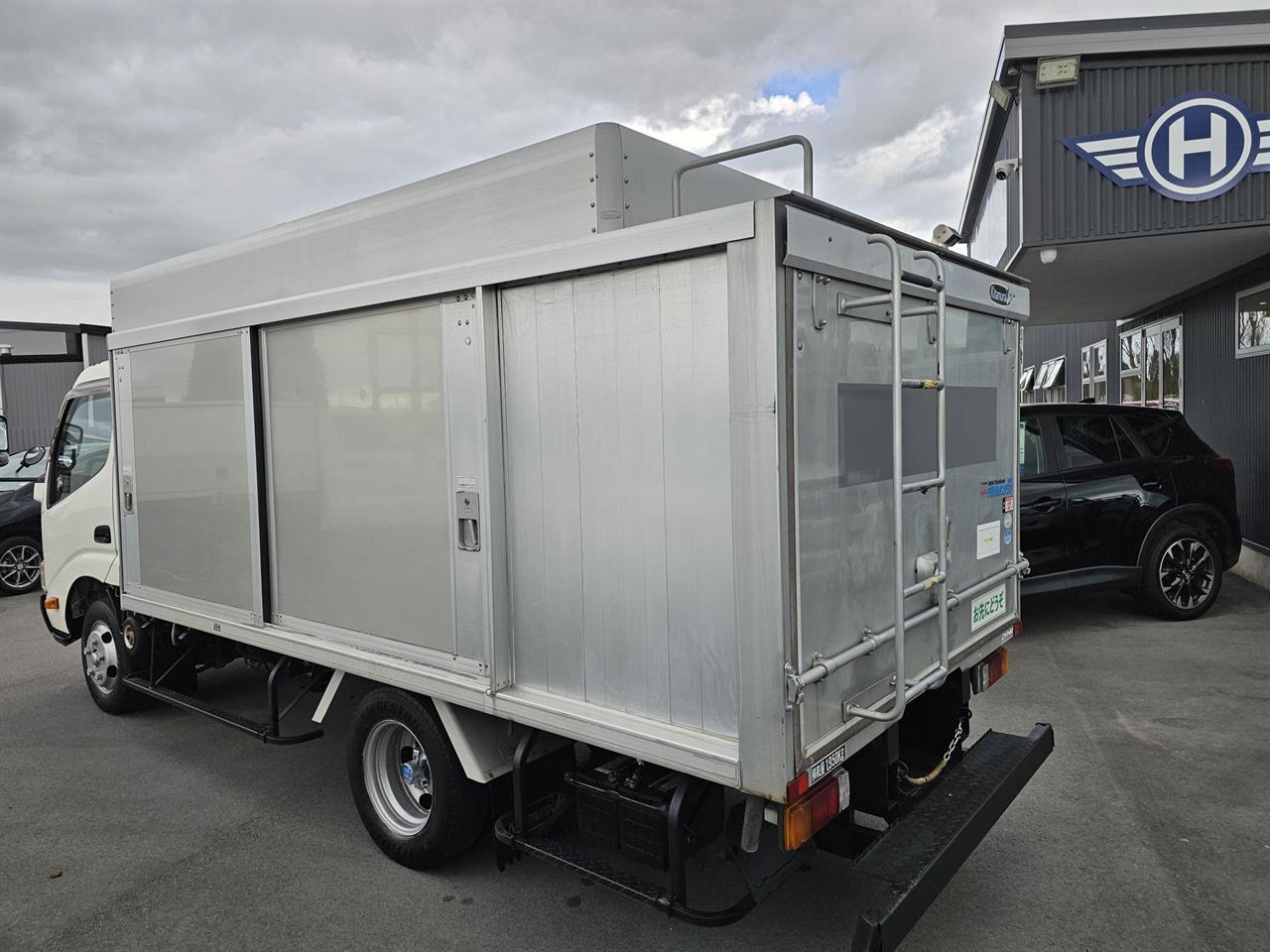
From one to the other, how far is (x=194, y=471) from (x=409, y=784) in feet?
6.98

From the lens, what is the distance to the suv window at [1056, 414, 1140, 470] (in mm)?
7293

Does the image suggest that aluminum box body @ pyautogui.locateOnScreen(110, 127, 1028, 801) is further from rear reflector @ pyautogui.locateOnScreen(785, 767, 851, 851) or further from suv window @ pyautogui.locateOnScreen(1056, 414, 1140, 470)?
suv window @ pyautogui.locateOnScreen(1056, 414, 1140, 470)

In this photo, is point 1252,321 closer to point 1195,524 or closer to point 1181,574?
point 1195,524

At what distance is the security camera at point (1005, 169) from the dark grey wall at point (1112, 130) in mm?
403

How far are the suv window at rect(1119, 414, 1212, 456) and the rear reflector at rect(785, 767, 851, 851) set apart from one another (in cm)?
597

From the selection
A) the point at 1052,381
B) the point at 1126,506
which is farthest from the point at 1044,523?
the point at 1052,381

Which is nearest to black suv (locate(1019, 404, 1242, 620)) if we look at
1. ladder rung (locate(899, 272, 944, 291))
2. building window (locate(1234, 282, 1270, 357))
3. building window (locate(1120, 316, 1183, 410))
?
building window (locate(1234, 282, 1270, 357))

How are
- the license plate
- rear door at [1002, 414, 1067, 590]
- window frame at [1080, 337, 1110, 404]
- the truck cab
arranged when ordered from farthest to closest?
window frame at [1080, 337, 1110, 404] → rear door at [1002, 414, 1067, 590] → the truck cab → the license plate

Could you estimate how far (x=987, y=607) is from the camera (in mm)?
3850

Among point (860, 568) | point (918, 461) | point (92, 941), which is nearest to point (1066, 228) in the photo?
point (918, 461)

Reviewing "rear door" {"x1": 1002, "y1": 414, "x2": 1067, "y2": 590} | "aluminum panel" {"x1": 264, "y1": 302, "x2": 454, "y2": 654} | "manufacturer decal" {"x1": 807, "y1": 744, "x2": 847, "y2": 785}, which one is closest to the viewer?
"manufacturer decal" {"x1": 807, "y1": 744, "x2": 847, "y2": 785}

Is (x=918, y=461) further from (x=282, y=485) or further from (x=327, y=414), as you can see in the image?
(x=282, y=485)

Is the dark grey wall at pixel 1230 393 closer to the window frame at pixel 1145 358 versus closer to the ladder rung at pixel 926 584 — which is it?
the window frame at pixel 1145 358

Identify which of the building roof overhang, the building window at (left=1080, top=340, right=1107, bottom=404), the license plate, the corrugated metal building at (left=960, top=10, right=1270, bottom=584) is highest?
the building roof overhang
